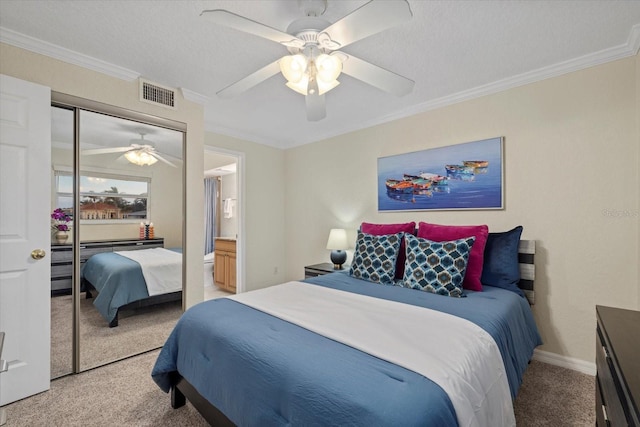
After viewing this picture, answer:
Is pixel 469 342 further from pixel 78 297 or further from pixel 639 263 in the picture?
pixel 78 297

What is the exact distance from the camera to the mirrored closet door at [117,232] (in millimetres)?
2256

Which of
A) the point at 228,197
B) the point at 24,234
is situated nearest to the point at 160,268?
the point at 24,234

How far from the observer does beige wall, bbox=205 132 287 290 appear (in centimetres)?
424

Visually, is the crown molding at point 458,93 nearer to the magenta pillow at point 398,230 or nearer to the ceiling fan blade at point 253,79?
the ceiling fan blade at point 253,79

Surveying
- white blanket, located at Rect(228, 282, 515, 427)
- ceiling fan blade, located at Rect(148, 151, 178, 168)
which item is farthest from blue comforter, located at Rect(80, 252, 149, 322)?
white blanket, located at Rect(228, 282, 515, 427)

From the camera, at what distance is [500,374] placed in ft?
4.50

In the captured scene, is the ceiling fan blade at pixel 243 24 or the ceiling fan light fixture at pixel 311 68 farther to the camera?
the ceiling fan light fixture at pixel 311 68

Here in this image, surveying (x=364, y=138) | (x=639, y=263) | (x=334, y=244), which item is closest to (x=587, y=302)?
(x=639, y=263)

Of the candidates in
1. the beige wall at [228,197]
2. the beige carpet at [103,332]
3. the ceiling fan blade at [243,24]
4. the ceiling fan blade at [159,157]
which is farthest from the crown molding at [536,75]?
the beige wall at [228,197]

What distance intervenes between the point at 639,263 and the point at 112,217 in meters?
3.98

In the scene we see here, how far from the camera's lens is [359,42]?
6.81 feet

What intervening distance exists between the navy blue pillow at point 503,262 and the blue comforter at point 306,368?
0.22 m

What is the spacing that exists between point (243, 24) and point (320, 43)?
Result: 455 mm

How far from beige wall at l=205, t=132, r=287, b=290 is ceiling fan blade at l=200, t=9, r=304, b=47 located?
260 centimetres
